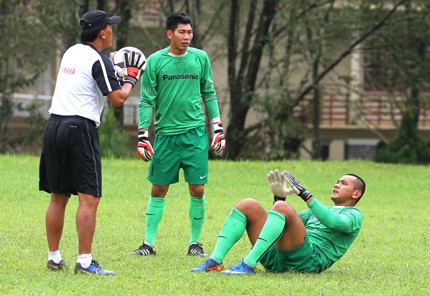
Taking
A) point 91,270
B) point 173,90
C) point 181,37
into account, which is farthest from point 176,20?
point 91,270

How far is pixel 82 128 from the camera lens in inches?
346

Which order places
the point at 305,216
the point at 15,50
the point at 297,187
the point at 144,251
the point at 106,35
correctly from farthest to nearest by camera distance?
the point at 15,50 < the point at 144,251 < the point at 305,216 < the point at 106,35 < the point at 297,187

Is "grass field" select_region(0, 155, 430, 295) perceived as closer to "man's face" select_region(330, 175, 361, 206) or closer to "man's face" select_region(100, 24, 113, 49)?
"man's face" select_region(330, 175, 361, 206)

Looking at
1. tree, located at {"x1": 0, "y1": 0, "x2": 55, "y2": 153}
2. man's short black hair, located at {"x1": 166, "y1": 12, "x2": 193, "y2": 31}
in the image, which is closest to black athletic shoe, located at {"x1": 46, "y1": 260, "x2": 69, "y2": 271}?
man's short black hair, located at {"x1": 166, "y1": 12, "x2": 193, "y2": 31}

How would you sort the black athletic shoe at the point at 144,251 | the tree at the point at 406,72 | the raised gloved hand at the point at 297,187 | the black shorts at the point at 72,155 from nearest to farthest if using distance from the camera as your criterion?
the raised gloved hand at the point at 297,187
the black shorts at the point at 72,155
the black athletic shoe at the point at 144,251
the tree at the point at 406,72

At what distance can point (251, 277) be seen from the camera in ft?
28.7

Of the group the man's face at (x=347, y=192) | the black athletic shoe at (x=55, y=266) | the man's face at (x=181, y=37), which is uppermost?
the man's face at (x=181, y=37)

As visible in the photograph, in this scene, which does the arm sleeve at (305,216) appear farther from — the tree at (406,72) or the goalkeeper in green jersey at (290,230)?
the tree at (406,72)

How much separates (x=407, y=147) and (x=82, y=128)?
21.7 meters

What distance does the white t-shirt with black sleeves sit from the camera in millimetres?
8797

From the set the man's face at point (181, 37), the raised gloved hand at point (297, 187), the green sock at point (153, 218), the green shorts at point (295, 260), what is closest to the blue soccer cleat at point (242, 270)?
the green shorts at point (295, 260)

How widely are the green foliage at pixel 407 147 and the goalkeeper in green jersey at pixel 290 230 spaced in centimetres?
1986

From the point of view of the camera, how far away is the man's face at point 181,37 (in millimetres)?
10672

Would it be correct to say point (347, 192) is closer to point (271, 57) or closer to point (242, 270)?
point (242, 270)
